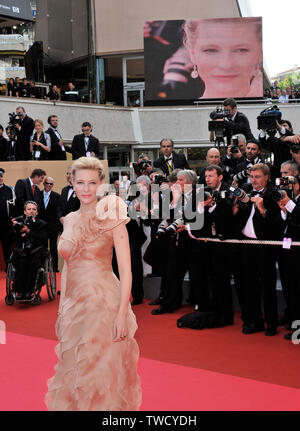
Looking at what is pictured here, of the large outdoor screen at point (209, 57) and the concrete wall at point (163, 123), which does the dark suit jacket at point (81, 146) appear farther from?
the large outdoor screen at point (209, 57)

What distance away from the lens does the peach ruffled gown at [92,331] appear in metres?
2.88

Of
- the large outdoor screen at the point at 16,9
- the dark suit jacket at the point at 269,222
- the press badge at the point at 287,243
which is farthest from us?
the large outdoor screen at the point at 16,9

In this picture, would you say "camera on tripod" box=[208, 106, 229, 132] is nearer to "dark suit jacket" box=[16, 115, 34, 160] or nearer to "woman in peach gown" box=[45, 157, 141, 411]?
"woman in peach gown" box=[45, 157, 141, 411]

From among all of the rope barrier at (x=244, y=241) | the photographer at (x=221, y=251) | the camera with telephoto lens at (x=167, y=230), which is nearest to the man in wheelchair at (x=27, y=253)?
the camera with telephoto lens at (x=167, y=230)

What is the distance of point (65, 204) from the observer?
8.51m

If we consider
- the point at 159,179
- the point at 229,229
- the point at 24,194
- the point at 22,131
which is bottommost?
the point at 229,229

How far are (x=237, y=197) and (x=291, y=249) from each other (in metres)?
0.71

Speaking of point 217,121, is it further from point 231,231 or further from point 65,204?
point 65,204

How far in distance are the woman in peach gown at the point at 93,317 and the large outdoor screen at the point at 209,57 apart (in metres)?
16.6

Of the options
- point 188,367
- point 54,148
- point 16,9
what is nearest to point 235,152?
point 188,367

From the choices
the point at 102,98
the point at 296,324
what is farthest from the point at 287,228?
the point at 102,98

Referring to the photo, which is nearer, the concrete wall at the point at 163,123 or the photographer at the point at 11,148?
the photographer at the point at 11,148

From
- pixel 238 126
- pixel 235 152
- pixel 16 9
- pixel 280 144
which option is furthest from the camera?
pixel 16 9
